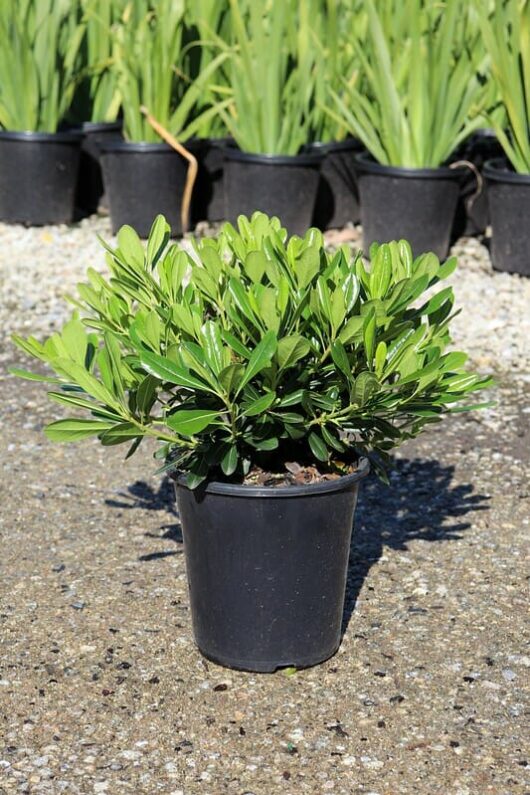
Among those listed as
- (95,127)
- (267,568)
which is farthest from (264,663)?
(95,127)

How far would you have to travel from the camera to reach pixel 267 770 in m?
1.98

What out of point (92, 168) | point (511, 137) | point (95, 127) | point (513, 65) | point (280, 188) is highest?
point (513, 65)

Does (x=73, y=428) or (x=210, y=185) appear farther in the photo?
(x=210, y=185)

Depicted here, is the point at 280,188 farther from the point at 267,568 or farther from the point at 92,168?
the point at 267,568

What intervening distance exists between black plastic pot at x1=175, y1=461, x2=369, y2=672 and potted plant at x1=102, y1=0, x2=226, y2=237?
338 cm

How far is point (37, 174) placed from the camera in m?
5.55

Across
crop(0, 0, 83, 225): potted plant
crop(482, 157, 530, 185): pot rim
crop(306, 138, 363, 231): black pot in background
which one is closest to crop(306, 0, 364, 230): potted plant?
crop(306, 138, 363, 231): black pot in background

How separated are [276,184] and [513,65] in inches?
43.8

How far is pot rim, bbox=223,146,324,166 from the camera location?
5137 mm

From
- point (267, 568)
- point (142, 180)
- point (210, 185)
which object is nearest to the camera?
point (267, 568)

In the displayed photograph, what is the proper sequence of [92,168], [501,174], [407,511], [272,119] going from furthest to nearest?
[92,168], [272,119], [501,174], [407,511]

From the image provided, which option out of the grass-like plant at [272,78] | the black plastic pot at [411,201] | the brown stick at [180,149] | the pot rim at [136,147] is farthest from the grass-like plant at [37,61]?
the black plastic pot at [411,201]

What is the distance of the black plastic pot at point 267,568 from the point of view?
7.00 ft

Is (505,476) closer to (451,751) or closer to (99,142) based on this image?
(451,751)
